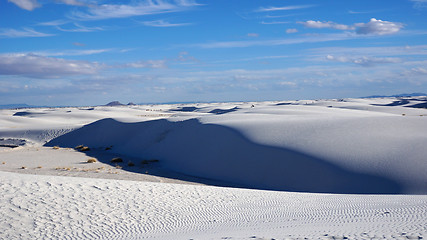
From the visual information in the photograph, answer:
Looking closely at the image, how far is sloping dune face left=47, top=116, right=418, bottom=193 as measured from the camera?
1502cm

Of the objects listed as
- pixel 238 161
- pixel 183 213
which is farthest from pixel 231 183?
pixel 183 213

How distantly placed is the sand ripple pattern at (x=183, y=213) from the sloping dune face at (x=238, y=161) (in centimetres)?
325

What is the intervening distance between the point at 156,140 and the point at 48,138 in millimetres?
13822

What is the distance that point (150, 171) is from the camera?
65.1ft

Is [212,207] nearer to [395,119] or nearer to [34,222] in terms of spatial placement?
[34,222]

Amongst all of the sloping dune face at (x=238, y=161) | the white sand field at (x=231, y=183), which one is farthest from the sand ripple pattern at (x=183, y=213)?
the sloping dune face at (x=238, y=161)

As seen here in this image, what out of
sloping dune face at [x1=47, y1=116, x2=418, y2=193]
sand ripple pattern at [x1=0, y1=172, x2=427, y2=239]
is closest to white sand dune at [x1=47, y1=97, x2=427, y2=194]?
sloping dune face at [x1=47, y1=116, x2=418, y2=193]

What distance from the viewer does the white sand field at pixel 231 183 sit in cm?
830

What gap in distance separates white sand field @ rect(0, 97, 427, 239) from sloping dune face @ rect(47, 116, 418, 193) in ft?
0.21

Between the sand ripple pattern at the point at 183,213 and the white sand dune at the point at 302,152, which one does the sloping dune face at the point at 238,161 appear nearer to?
the white sand dune at the point at 302,152

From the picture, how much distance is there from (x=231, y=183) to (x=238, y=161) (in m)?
2.01

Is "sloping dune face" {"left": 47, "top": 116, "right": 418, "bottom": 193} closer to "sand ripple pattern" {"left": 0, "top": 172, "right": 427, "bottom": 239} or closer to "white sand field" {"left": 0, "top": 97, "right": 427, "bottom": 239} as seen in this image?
"white sand field" {"left": 0, "top": 97, "right": 427, "bottom": 239}

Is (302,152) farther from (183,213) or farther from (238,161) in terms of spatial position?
(183,213)

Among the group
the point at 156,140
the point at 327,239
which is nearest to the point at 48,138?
the point at 156,140
